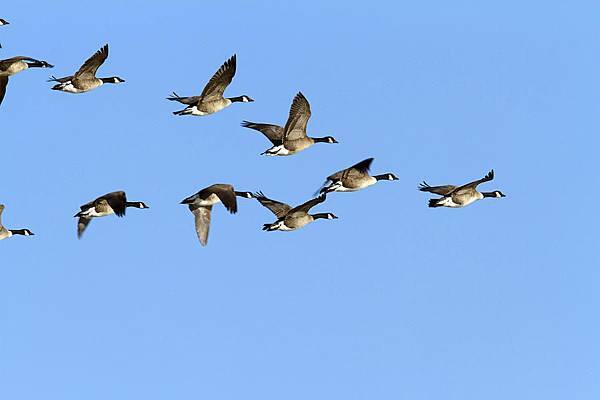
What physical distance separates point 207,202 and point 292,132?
2.77 meters

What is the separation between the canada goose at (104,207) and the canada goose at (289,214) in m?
3.33

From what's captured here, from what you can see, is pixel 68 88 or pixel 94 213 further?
pixel 68 88

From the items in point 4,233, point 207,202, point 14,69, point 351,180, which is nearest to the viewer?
point 351,180

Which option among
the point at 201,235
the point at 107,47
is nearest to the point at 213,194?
the point at 201,235

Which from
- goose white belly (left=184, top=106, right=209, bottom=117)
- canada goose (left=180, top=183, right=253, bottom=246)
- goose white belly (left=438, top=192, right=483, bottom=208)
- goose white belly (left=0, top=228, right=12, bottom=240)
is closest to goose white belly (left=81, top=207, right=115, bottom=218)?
canada goose (left=180, top=183, right=253, bottom=246)

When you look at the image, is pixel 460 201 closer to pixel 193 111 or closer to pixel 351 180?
pixel 351 180

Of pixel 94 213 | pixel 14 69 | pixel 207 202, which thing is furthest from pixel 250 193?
pixel 14 69

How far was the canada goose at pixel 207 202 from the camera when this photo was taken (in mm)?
32500

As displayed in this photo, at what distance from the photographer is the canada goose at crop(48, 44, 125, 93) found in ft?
115

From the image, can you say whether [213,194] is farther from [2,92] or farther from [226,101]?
[2,92]

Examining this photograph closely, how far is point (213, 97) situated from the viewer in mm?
34812

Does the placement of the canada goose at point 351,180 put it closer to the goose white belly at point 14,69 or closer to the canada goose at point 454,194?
the canada goose at point 454,194

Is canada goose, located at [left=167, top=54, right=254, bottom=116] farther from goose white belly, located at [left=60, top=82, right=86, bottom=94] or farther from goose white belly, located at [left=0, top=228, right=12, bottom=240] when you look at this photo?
goose white belly, located at [left=0, top=228, right=12, bottom=240]

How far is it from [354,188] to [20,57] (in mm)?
8624
